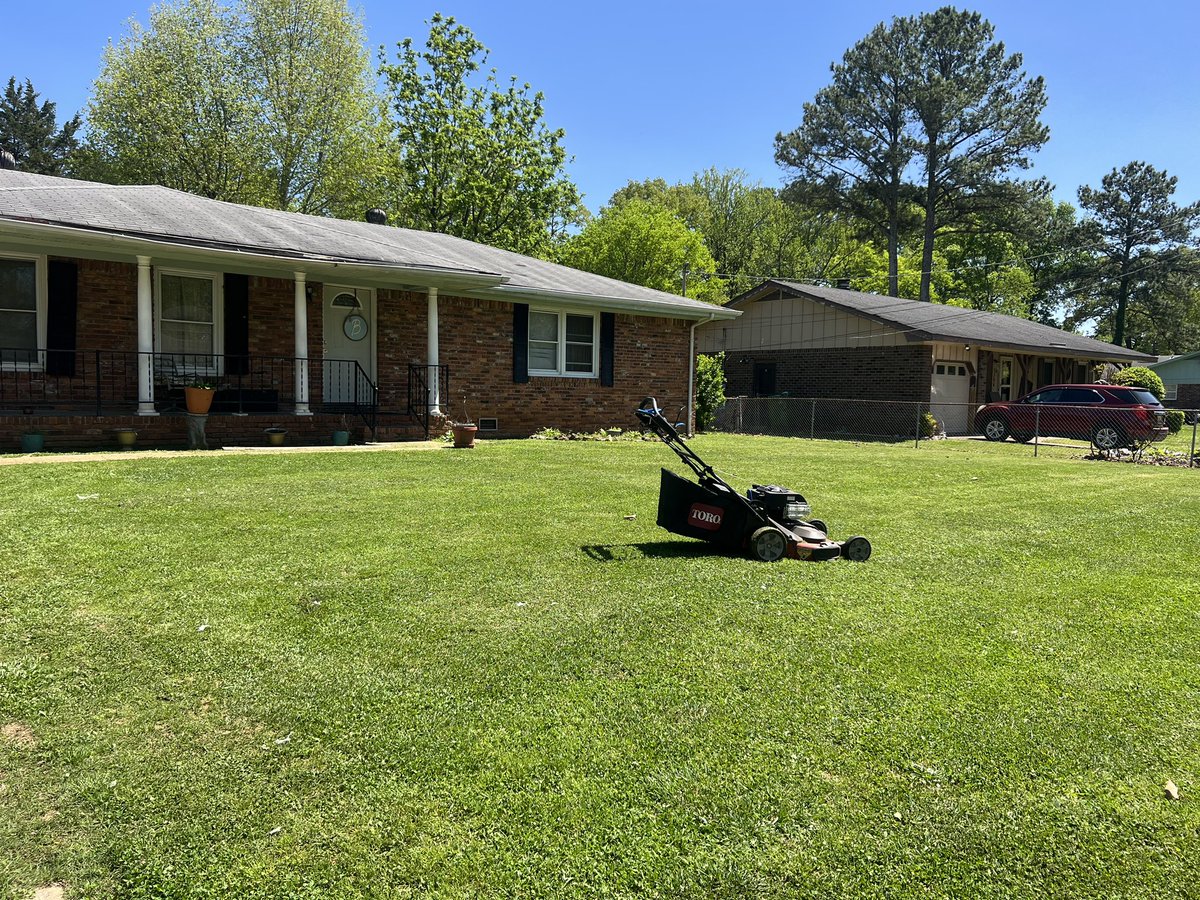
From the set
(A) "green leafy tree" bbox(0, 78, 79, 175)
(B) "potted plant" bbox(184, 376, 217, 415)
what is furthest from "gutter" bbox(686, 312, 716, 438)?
(A) "green leafy tree" bbox(0, 78, 79, 175)

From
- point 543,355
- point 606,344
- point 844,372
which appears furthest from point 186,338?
point 844,372

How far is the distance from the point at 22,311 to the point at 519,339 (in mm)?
8055

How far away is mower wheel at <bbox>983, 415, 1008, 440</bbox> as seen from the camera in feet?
63.6

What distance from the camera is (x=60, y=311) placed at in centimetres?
1081

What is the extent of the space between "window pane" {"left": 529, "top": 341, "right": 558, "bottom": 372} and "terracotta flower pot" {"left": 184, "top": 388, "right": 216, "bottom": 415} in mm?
Result: 6580

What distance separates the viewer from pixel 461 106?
3197 centimetres

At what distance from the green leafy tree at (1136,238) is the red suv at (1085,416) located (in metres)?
40.2

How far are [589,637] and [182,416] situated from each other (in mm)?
9377

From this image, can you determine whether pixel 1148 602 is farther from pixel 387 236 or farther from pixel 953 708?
pixel 387 236

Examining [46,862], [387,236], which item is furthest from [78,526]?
[387,236]

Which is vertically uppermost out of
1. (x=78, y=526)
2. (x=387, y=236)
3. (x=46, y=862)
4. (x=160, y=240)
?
(x=387, y=236)

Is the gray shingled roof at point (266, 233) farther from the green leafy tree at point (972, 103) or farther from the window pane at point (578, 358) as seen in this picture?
the green leafy tree at point (972, 103)

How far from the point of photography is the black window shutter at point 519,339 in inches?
585

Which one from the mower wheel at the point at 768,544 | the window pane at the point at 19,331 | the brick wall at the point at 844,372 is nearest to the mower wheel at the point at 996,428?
the brick wall at the point at 844,372
